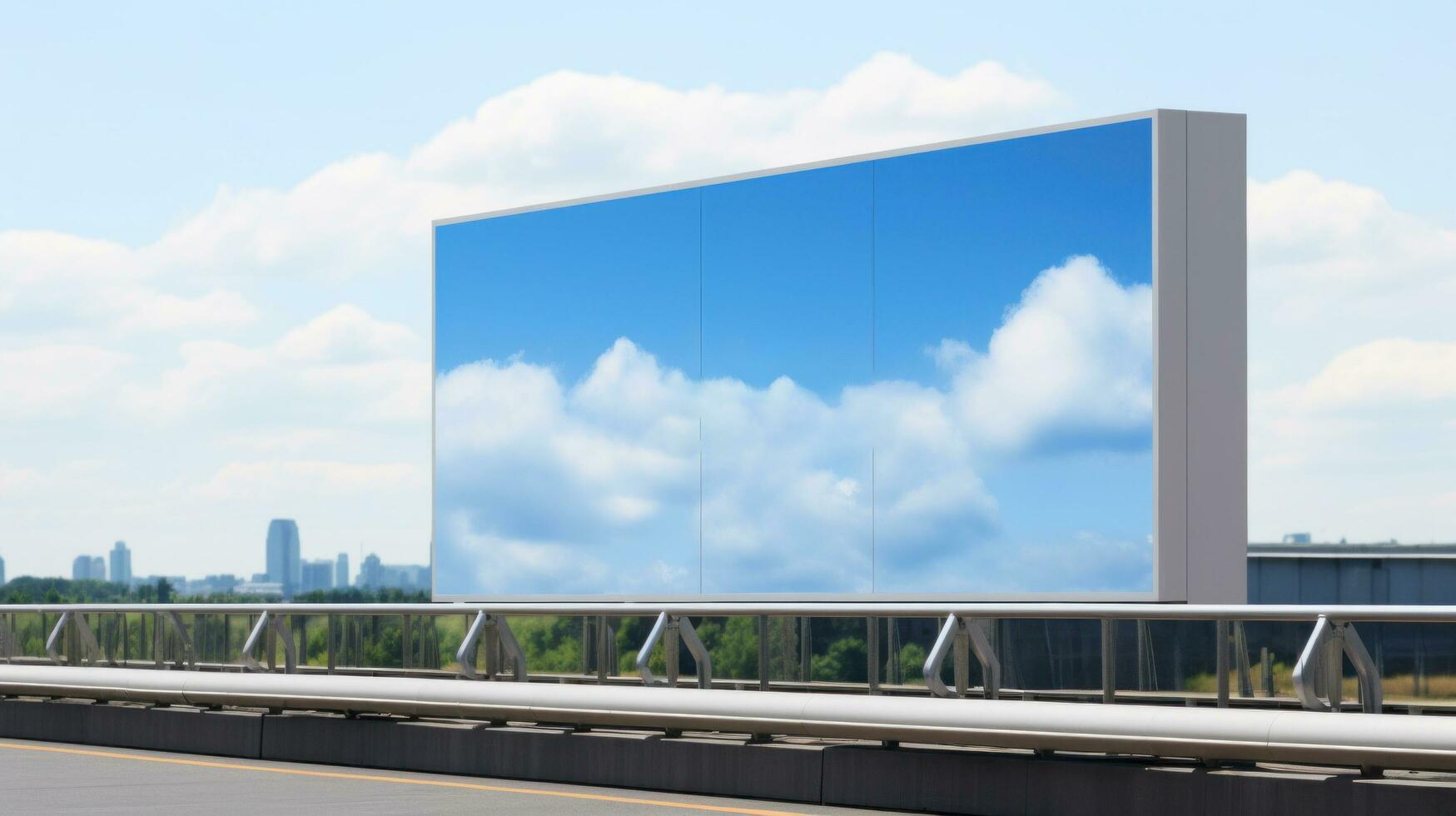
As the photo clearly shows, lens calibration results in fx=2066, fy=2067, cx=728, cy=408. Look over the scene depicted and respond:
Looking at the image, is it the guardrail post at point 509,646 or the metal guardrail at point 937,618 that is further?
the guardrail post at point 509,646

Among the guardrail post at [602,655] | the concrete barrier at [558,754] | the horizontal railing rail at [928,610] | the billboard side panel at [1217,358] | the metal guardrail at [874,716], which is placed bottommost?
the concrete barrier at [558,754]

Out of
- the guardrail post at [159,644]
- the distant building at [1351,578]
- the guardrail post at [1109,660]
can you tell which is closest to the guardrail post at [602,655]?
the guardrail post at [1109,660]

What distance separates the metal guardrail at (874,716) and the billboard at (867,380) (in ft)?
15.4

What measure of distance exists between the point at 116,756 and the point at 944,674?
7459 mm

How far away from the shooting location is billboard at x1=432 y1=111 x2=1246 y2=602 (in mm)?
16172

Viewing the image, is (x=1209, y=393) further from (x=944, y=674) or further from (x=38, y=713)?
(x=38, y=713)

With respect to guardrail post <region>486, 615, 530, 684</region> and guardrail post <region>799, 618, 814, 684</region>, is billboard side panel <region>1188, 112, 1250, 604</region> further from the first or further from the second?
guardrail post <region>486, 615, 530, 684</region>

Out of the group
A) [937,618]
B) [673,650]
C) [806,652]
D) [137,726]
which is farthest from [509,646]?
[137,726]

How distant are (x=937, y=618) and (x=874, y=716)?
92cm

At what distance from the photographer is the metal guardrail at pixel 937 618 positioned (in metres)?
10.4

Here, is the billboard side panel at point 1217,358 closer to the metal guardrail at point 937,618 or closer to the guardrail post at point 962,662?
the metal guardrail at point 937,618

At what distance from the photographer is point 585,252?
67.5 feet

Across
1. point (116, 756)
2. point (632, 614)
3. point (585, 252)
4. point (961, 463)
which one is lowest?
point (116, 756)

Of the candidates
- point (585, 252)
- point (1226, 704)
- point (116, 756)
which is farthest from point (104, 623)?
point (1226, 704)
